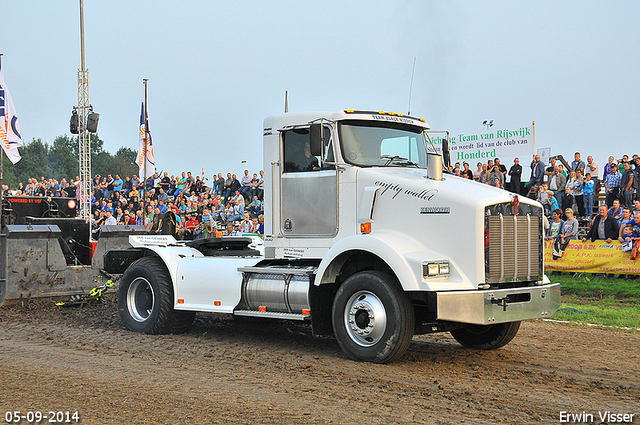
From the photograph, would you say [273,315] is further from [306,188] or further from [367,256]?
[306,188]

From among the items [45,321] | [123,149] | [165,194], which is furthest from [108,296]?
[123,149]

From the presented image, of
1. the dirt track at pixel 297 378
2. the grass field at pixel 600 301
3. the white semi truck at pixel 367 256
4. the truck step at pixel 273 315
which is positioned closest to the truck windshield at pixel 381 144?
the white semi truck at pixel 367 256

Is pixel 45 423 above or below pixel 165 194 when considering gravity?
below

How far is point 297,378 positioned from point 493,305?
2221mm

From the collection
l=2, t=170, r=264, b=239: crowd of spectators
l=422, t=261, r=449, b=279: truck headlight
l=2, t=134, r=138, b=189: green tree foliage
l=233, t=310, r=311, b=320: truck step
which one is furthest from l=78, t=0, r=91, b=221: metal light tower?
l=2, t=134, r=138, b=189: green tree foliage

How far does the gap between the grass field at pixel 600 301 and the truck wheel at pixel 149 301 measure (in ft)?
21.4

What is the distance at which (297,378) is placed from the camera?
264 inches

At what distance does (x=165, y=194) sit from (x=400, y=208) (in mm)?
23042

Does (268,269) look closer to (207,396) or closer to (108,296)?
(207,396)

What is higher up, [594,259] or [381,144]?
[381,144]

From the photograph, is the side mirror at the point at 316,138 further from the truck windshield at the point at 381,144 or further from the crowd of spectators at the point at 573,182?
the crowd of spectators at the point at 573,182

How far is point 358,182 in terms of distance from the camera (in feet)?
26.7

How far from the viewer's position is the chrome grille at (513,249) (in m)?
7.24

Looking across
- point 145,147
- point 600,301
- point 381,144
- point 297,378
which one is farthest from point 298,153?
point 145,147
